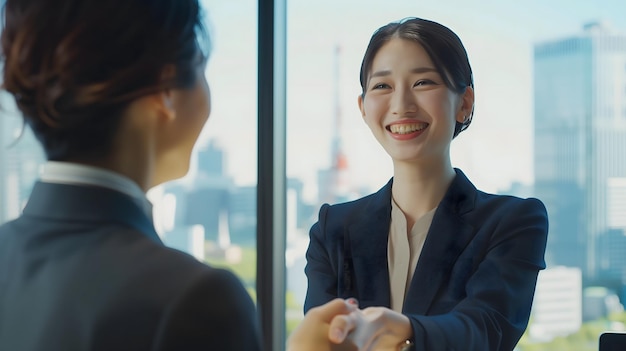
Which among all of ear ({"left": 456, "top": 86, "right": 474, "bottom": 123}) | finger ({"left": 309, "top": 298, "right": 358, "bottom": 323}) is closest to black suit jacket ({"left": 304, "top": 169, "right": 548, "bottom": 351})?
ear ({"left": 456, "top": 86, "right": 474, "bottom": 123})

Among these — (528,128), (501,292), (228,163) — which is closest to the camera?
(501,292)

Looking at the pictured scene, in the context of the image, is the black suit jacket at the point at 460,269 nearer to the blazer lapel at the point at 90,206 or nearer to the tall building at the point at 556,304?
the tall building at the point at 556,304

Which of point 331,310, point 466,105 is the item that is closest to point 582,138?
point 466,105

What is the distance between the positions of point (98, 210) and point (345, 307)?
0.52 meters

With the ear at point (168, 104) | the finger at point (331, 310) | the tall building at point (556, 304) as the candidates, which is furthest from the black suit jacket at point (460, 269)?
the ear at point (168, 104)

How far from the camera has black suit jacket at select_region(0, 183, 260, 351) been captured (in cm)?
107

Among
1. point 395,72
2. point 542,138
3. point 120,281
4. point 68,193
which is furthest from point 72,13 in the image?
point 542,138

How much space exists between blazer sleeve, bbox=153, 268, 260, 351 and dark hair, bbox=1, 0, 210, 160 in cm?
26

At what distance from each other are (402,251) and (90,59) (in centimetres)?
92

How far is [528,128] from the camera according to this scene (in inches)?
87.0

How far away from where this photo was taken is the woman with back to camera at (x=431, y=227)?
172 centimetres

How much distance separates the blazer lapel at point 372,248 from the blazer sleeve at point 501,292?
0.15m

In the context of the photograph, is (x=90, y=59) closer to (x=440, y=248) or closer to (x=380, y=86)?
(x=380, y=86)

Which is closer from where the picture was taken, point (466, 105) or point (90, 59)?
point (90, 59)
